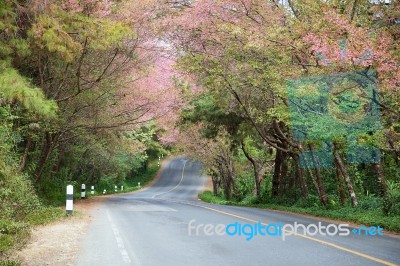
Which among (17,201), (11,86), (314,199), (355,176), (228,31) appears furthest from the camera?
(355,176)

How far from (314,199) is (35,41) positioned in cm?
1396

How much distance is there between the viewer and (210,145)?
3369 cm

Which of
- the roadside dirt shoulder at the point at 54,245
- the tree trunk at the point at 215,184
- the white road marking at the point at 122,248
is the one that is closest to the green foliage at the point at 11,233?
the roadside dirt shoulder at the point at 54,245

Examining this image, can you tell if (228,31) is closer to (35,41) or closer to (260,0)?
(260,0)

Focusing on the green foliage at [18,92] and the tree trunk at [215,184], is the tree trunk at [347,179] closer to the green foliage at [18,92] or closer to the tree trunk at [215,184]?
the green foliage at [18,92]

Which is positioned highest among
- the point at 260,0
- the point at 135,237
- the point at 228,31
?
the point at 260,0

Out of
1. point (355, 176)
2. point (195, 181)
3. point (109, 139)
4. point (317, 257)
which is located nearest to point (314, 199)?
point (355, 176)

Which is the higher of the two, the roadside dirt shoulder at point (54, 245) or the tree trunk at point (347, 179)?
the tree trunk at point (347, 179)

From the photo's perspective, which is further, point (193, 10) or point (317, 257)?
point (193, 10)

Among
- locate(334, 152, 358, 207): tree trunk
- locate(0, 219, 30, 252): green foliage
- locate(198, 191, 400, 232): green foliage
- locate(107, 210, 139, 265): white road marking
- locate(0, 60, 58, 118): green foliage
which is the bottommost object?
locate(198, 191, 400, 232): green foliage

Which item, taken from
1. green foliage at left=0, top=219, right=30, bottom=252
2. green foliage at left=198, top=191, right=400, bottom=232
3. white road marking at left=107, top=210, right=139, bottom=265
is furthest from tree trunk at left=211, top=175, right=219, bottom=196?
green foliage at left=0, top=219, right=30, bottom=252

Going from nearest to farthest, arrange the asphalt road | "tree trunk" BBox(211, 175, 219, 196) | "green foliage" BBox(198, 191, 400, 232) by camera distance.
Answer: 1. the asphalt road
2. "green foliage" BBox(198, 191, 400, 232)
3. "tree trunk" BBox(211, 175, 219, 196)

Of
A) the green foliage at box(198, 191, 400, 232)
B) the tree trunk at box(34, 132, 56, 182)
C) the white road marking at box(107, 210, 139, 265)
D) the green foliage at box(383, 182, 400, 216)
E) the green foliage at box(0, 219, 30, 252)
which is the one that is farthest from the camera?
the tree trunk at box(34, 132, 56, 182)

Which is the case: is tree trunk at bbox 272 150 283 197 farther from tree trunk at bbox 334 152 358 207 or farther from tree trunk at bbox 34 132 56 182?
tree trunk at bbox 34 132 56 182
